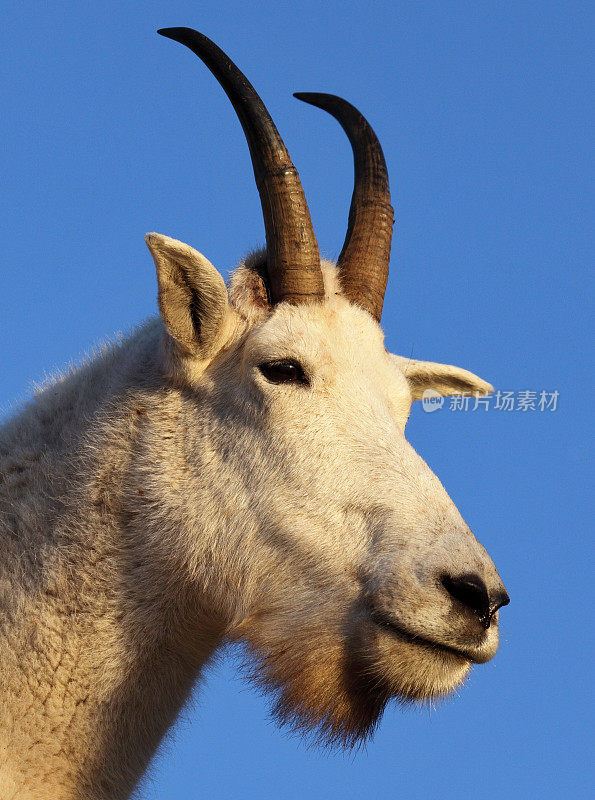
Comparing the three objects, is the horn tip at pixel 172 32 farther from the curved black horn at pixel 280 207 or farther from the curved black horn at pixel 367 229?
the curved black horn at pixel 367 229

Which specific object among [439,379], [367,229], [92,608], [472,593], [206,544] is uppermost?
[367,229]

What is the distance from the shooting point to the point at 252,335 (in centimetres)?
586

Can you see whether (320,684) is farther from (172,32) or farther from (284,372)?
(172,32)

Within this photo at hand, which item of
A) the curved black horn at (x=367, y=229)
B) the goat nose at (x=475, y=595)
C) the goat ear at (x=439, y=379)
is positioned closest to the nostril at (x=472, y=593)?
the goat nose at (x=475, y=595)

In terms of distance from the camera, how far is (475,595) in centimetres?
466

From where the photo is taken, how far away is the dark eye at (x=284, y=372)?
18.7 feet

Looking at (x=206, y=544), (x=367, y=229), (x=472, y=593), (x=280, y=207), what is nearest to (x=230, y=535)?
(x=206, y=544)

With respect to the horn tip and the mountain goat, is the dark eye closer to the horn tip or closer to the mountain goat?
the mountain goat

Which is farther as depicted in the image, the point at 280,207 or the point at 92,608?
the point at 280,207

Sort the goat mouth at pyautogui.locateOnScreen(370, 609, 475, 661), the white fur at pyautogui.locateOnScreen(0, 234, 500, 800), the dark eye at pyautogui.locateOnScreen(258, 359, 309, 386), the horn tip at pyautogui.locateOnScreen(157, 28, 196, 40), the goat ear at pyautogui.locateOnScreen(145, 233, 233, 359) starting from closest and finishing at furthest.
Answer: the goat mouth at pyautogui.locateOnScreen(370, 609, 475, 661) < the white fur at pyautogui.locateOnScreen(0, 234, 500, 800) < the goat ear at pyautogui.locateOnScreen(145, 233, 233, 359) < the dark eye at pyautogui.locateOnScreen(258, 359, 309, 386) < the horn tip at pyautogui.locateOnScreen(157, 28, 196, 40)

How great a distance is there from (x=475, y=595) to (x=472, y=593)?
20 mm

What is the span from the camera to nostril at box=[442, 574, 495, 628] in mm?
4641

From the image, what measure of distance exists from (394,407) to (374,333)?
568 mm

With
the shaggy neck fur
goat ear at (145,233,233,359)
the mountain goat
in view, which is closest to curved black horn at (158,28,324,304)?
the mountain goat
